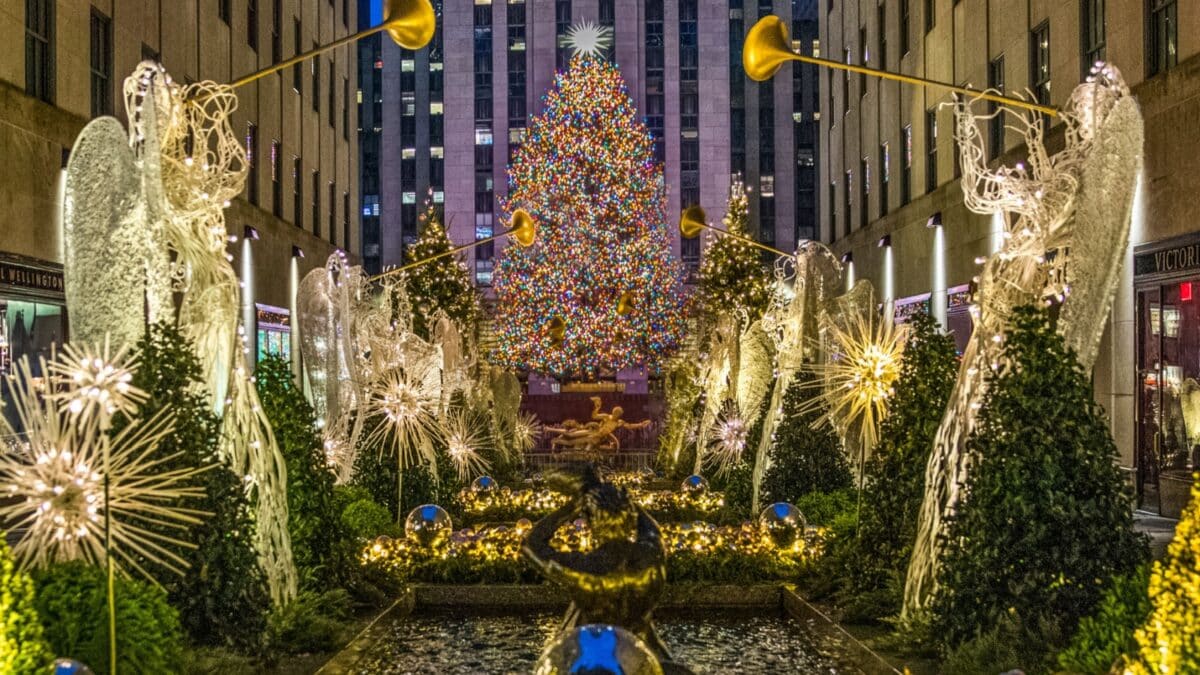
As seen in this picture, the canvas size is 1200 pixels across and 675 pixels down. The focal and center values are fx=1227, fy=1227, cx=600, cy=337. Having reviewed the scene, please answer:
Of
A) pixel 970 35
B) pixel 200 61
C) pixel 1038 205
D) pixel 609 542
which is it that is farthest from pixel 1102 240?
pixel 200 61

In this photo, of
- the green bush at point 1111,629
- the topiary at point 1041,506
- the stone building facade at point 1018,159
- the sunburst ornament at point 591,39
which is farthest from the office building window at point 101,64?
the sunburst ornament at point 591,39

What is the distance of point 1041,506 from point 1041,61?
18.7 metres

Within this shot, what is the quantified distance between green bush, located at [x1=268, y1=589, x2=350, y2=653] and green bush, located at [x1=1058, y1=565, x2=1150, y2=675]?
5.64 meters

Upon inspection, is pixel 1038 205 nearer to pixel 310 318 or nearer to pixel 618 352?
pixel 310 318

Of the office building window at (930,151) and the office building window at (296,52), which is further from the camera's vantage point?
the office building window at (296,52)

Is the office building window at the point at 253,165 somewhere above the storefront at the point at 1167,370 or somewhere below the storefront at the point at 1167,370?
above

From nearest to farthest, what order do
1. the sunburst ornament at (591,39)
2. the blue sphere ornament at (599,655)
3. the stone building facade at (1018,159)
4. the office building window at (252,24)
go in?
the blue sphere ornament at (599,655) → the stone building facade at (1018,159) → the office building window at (252,24) → the sunburst ornament at (591,39)

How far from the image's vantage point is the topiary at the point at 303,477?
11.1 m

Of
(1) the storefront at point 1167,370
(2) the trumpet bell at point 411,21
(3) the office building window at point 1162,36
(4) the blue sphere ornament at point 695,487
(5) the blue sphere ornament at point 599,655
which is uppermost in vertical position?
(3) the office building window at point 1162,36

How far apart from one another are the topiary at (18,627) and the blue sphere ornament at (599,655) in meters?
2.55

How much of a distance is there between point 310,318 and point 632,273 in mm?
35671

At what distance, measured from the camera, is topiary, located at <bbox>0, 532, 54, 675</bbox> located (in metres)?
6.09

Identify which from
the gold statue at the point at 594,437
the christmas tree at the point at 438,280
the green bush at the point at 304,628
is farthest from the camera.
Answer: the christmas tree at the point at 438,280

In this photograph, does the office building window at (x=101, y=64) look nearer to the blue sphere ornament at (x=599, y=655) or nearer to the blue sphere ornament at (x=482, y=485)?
the blue sphere ornament at (x=482, y=485)
